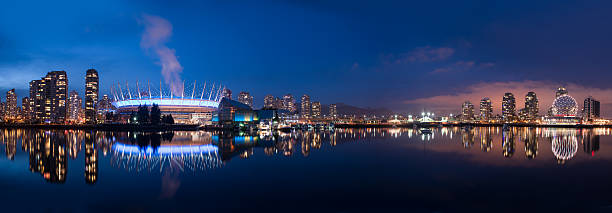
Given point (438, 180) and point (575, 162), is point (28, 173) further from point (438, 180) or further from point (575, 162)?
point (575, 162)

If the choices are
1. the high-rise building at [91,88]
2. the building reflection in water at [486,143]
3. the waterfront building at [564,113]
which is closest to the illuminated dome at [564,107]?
the waterfront building at [564,113]

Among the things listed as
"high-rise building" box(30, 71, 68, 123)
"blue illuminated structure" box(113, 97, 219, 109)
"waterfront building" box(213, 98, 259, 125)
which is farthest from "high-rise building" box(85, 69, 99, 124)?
"waterfront building" box(213, 98, 259, 125)

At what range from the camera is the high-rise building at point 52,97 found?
156 metres

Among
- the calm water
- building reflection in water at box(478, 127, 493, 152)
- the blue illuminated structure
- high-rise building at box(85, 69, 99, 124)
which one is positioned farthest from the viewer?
high-rise building at box(85, 69, 99, 124)

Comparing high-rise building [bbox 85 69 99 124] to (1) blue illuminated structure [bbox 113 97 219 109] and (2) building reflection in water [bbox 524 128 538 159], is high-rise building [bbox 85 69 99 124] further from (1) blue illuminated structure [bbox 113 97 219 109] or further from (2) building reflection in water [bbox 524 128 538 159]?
(2) building reflection in water [bbox 524 128 538 159]

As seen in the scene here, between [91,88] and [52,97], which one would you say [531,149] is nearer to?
[52,97]

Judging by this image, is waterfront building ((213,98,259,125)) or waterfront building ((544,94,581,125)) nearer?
waterfront building ((213,98,259,125))

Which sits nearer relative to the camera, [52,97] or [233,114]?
[233,114]

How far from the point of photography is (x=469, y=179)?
53.6 feet

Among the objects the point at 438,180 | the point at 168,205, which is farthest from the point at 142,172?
the point at 438,180

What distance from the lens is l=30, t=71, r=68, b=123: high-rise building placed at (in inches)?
6127

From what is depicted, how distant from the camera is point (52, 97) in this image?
158 meters

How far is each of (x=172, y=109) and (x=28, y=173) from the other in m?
92.1

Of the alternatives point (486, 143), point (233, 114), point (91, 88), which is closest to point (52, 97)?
point (91, 88)
